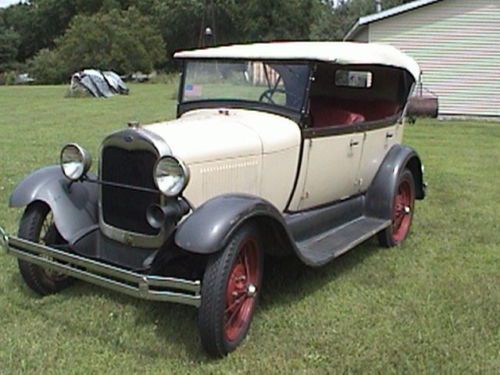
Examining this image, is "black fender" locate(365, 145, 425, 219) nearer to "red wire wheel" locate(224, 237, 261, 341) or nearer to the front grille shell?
"red wire wheel" locate(224, 237, 261, 341)

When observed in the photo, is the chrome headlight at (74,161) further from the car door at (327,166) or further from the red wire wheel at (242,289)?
the car door at (327,166)

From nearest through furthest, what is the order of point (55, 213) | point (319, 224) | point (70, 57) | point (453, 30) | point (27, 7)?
1. point (55, 213)
2. point (319, 224)
3. point (453, 30)
4. point (70, 57)
5. point (27, 7)

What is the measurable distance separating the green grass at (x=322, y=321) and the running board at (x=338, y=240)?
0.30m

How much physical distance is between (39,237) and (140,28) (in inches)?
1854

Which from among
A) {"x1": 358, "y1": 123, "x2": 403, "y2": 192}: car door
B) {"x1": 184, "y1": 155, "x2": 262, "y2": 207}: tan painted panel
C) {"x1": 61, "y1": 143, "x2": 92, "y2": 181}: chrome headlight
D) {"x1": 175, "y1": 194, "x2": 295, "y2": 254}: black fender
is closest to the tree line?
{"x1": 358, "y1": 123, "x2": 403, "y2": 192}: car door

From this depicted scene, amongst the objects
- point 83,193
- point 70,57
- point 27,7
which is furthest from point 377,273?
point 27,7

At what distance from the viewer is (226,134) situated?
420 cm

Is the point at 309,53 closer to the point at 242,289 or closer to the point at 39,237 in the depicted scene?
the point at 242,289

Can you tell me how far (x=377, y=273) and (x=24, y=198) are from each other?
8.86 ft

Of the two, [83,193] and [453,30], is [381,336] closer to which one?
[83,193]

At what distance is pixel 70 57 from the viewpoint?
146ft

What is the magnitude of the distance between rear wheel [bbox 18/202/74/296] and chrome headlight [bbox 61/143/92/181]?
0.29 metres

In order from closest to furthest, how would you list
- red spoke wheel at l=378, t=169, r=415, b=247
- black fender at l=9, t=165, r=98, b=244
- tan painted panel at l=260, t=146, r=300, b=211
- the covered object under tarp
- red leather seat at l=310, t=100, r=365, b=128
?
black fender at l=9, t=165, r=98, b=244
tan painted panel at l=260, t=146, r=300, b=211
red leather seat at l=310, t=100, r=365, b=128
red spoke wheel at l=378, t=169, r=415, b=247
the covered object under tarp

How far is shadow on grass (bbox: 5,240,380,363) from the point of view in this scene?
379 cm
